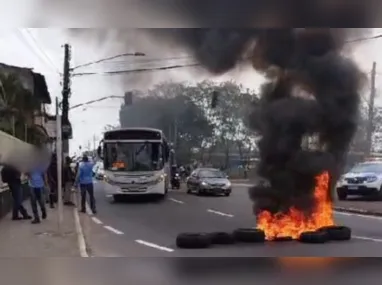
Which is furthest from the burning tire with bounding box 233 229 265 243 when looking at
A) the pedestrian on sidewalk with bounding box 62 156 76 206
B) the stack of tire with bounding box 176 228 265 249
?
the pedestrian on sidewalk with bounding box 62 156 76 206

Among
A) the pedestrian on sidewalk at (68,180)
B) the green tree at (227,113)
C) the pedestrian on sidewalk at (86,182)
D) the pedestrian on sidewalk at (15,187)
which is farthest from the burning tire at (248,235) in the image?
the pedestrian on sidewalk at (15,187)

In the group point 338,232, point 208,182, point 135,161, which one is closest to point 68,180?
point 135,161

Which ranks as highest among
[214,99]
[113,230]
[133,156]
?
[214,99]

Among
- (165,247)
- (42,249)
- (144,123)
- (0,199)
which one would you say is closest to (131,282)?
(165,247)

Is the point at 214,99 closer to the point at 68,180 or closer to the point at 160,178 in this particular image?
the point at 160,178

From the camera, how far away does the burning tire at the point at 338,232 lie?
6301 mm

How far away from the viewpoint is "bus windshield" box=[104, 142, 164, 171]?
6.00 metres

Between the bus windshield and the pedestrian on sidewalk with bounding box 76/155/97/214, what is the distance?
18cm

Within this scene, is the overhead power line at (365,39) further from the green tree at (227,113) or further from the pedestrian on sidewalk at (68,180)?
the pedestrian on sidewalk at (68,180)

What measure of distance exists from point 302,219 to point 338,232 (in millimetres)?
Answer: 362

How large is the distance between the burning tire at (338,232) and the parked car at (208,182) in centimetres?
95

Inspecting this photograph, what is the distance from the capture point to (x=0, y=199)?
6898 millimetres

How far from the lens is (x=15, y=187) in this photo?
6.46m

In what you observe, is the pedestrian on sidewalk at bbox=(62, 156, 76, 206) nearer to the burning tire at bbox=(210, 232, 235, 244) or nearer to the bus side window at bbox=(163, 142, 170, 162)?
the bus side window at bbox=(163, 142, 170, 162)
